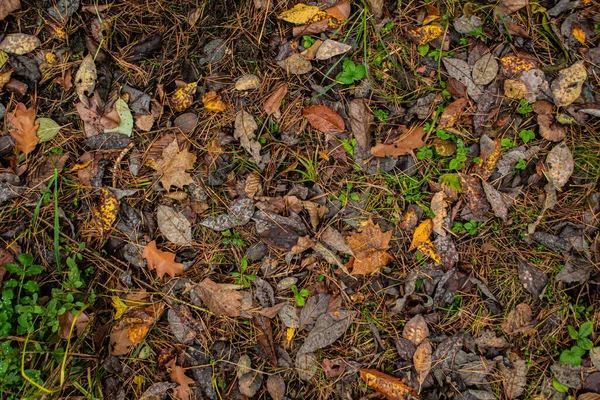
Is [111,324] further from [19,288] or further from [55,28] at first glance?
[55,28]

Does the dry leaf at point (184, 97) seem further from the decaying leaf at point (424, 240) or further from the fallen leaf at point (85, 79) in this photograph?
the decaying leaf at point (424, 240)

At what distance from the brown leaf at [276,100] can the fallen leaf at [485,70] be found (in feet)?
3.58

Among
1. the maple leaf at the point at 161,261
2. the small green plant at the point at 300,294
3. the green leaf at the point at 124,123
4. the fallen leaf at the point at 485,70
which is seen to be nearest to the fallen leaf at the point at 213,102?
the green leaf at the point at 124,123

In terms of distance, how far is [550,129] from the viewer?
239 centimetres

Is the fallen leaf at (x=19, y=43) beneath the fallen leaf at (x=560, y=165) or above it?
above

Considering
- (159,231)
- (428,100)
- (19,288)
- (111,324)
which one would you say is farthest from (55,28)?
(428,100)

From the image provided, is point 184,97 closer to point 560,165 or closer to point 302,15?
point 302,15

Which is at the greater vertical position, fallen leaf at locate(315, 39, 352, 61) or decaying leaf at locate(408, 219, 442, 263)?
fallen leaf at locate(315, 39, 352, 61)

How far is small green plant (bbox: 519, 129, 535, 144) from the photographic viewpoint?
2.38 m

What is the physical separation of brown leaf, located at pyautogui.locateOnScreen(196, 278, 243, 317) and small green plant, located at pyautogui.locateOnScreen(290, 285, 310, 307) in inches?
12.0

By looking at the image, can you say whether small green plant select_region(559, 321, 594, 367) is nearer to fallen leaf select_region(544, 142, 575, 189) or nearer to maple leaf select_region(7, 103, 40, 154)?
fallen leaf select_region(544, 142, 575, 189)

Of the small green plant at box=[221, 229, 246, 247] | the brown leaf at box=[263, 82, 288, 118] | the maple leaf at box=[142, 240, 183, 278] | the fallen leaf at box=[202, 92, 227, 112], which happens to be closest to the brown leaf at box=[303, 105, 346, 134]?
the brown leaf at box=[263, 82, 288, 118]

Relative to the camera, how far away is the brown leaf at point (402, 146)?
2393 mm

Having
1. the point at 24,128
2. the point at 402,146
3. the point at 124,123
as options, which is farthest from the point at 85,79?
the point at 402,146
